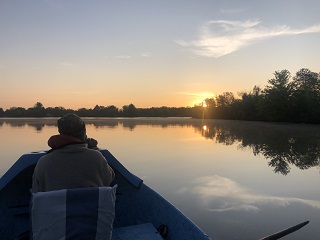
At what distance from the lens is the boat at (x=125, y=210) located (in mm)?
3648

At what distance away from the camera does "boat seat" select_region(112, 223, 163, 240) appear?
12.7 ft

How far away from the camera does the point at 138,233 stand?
4.00 metres

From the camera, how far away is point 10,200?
393 centimetres

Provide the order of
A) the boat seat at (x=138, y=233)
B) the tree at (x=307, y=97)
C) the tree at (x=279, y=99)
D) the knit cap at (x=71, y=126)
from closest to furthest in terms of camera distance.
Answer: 1. the knit cap at (x=71, y=126)
2. the boat seat at (x=138, y=233)
3. the tree at (x=307, y=97)
4. the tree at (x=279, y=99)

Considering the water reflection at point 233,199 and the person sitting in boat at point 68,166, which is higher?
the person sitting in boat at point 68,166

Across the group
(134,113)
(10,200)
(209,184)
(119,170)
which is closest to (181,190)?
(209,184)

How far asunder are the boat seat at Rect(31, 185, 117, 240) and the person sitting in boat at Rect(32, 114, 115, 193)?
0.10m

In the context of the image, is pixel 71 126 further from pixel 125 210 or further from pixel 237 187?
pixel 237 187

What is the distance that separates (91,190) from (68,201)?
7.7 inches

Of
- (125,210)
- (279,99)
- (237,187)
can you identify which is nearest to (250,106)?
(279,99)

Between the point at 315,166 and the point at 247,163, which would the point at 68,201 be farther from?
the point at 315,166

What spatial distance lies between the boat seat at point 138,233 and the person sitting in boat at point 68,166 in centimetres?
153

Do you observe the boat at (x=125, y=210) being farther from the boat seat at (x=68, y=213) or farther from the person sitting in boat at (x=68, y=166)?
the person sitting in boat at (x=68, y=166)

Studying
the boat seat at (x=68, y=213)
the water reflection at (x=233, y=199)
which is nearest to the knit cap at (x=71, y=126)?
the boat seat at (x=68, y=213)
